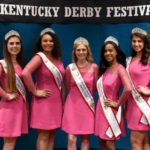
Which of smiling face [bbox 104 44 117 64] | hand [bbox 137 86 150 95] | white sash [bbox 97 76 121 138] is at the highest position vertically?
smiling face [bbox 104 44 117 64]

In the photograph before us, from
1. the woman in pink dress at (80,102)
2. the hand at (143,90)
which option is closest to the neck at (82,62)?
the woman in pink dress at (80,102)

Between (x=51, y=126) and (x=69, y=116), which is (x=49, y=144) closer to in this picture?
(x=51, y=126)

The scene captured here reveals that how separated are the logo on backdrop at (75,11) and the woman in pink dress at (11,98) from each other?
625mm

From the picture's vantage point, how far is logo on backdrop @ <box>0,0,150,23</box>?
3.29m

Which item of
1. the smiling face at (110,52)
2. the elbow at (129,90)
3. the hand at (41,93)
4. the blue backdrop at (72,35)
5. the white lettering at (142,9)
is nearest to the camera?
the elbow at (129,90)

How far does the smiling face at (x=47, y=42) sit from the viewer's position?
2.81 meters

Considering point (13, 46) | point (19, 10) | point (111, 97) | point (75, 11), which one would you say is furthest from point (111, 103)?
point (19, 10)

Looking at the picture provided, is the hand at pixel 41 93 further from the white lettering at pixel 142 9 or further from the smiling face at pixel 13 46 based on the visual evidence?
the white lettering at pixel 142 9

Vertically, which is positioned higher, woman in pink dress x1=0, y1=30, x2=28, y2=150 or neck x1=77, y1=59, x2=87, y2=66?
neck x1=77, y1=59, x2=87, y2=66

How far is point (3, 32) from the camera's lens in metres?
3.32

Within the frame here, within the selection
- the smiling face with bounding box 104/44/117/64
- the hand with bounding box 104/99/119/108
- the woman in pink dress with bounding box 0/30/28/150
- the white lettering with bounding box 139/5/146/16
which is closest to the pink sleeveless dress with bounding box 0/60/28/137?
the woman in pink dress with bounding box 0/30/28/150

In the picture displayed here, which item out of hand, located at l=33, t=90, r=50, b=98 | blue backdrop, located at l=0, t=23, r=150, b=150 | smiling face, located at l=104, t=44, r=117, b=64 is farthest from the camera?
blue backdrop, located at l=0, t=23, r=150, b=150

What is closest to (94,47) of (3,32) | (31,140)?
(3,32)

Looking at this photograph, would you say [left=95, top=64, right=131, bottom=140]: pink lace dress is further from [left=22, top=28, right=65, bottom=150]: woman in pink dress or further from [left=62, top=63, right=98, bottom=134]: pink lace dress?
[left=22, top=28, right=65, bottom=150]: woman in pink dress
